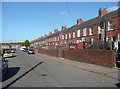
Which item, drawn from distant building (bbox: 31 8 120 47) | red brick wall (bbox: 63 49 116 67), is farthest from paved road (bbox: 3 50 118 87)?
distant building (bbox: 31 8 120 47)

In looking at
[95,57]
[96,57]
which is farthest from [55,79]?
[95,57]

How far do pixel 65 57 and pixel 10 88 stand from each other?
58.1 feet

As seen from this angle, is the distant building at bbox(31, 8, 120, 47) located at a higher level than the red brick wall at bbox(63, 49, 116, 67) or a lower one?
higher

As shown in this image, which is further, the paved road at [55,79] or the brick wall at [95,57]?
the brick wall at [95,57]

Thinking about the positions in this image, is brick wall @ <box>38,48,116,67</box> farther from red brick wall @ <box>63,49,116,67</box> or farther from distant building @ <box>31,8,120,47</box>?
distant building @ <box>31,8,120,47</box>

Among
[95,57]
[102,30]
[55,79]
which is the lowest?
[55,79]

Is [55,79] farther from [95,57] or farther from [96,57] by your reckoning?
[95,57]

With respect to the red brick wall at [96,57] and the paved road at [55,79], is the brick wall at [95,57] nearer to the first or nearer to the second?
the red brick wall at [96,57]

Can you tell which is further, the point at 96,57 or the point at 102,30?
the point at 102,30

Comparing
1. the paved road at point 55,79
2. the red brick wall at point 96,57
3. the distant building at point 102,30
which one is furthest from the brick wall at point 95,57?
the paved road at point 55,79

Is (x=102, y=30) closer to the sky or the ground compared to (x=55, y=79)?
closer to the sky

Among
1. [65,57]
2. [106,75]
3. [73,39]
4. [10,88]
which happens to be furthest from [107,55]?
[73,39]

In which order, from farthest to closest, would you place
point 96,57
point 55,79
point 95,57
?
point 95,57
point 96,57
point 55,79

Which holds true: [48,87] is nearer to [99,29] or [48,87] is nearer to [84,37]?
[99,29]
